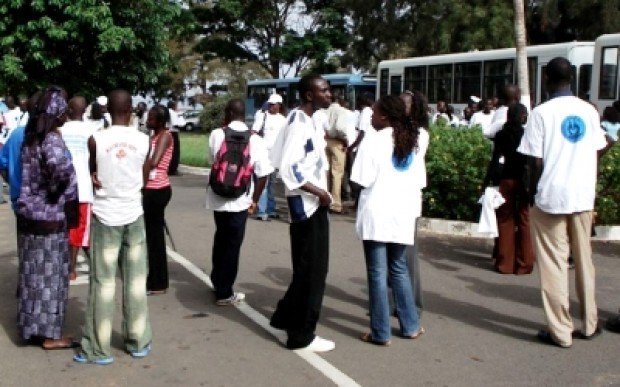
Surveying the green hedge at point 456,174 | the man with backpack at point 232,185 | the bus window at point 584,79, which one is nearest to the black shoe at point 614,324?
the man with backpack at point 232,185

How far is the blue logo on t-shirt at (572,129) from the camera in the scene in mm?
5637

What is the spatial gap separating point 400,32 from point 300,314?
2737cm

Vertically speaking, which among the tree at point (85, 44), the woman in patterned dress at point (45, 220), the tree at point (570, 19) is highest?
the tree at point (570, 19)

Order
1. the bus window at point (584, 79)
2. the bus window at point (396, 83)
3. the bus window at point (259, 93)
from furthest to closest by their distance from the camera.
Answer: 1. the bus window at point (259, 93)
2. the bus window at point (396, 83)
3. the bus window at point (584, 79)

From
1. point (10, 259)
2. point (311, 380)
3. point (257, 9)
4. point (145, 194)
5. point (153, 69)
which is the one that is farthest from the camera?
point (257, 9)

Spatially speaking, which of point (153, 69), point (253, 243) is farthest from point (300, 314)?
point (153, 69)

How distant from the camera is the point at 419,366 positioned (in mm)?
5348

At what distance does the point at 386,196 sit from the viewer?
5.57 m

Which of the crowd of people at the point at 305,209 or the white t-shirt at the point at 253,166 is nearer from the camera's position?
the crowd of people at the point at 305,209

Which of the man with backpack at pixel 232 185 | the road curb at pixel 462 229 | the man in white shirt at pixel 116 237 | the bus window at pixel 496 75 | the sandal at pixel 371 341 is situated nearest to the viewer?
the man in white shirt at pixel 116 237

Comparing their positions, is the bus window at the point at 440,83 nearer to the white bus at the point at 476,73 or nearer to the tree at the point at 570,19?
the white bus at the point at 476,73

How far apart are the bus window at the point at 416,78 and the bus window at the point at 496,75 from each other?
2830mm

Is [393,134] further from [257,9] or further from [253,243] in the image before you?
[257,9]

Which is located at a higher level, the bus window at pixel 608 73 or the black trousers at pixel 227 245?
the bus window at pixel 608 73
